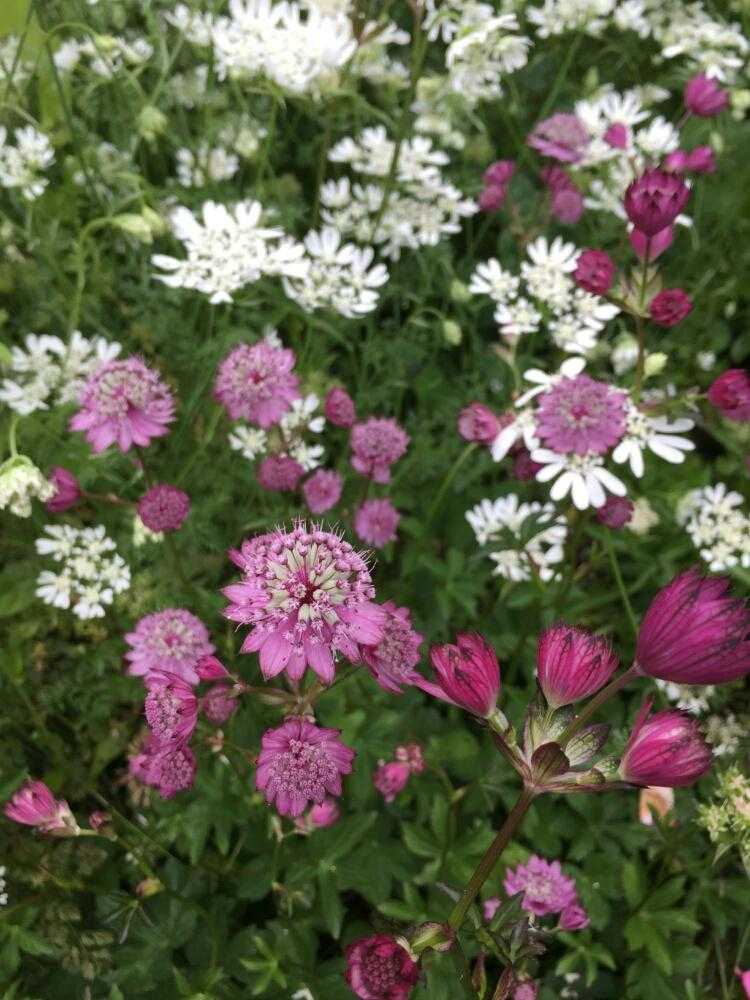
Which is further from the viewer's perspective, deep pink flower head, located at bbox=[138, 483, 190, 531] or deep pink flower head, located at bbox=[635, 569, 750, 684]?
deep pink flower head, located at bbox=[138, 483, 190, 531]

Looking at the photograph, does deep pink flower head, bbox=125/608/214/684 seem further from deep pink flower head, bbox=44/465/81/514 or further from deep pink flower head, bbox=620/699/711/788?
deep pink flower head, bbox=620/699/711/788

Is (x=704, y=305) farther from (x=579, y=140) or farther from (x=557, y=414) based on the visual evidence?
(x=557, y=414)

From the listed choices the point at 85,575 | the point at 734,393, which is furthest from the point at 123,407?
the point at 734,393

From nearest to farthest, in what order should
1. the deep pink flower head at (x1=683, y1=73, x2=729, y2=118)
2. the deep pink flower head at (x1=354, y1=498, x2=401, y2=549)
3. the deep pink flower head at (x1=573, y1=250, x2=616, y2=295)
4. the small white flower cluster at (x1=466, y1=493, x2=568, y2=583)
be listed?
1. the deep pink flower head at (x1=573, y1=250, x2=616, y2=295)
2. the deep pink flower head at (x1=354, y1=498, x2=401, y2=549)
3. the small white flower cluster at (x1=466, y1=493, x2=568, y2=583)
4. the deep pink flower head at (x1=683, y1=73, x2=729, y2=118)

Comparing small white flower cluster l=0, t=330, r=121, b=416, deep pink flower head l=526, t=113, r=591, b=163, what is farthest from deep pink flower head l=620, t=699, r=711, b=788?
deep pink flower head l=526, t=113, r=591, b=163

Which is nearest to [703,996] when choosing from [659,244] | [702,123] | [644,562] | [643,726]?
[644,562]

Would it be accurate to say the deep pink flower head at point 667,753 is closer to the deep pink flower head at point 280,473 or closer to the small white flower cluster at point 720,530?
the deep pink flower head at point 280,473

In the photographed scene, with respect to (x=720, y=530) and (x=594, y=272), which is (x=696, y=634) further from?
(x=720, y=530)
